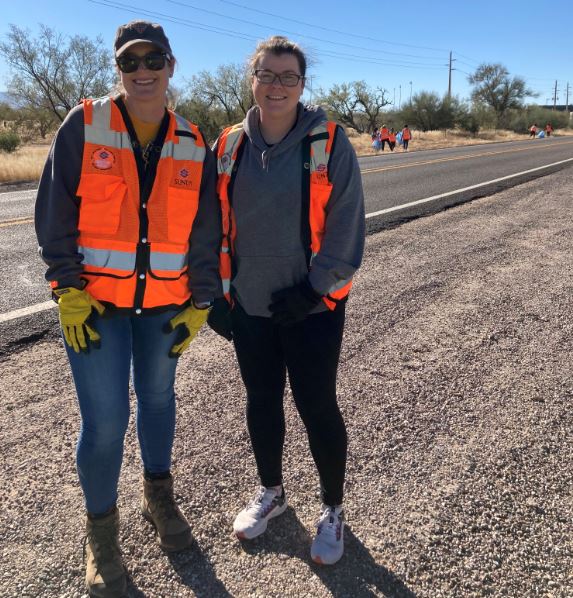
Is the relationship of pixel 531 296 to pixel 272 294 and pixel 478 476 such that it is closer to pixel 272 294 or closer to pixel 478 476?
pixel 478 476

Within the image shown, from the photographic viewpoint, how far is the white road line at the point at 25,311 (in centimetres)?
426

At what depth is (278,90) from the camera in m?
1.93

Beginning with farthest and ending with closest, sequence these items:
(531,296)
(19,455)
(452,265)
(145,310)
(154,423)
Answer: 1. (452,265)
2. (531,296)
3. (19,455)
4. (154,423)
5. (145,310)

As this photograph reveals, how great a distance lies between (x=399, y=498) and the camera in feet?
7.84

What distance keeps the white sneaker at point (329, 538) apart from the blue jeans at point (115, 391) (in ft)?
2.50

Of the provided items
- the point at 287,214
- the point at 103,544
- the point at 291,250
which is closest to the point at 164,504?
the point at 103,544

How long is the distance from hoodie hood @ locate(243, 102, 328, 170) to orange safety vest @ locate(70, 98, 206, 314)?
0.21 metres

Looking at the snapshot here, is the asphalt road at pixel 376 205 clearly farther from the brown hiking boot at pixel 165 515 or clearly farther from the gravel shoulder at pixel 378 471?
the brown hiking boot at pixel 165 515

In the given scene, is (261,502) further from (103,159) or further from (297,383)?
(103,159)

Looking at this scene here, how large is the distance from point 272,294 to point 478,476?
1.39 metres

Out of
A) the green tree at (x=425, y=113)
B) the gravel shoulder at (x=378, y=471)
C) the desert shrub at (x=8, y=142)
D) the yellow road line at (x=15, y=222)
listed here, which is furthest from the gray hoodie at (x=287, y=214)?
the green tree at (x=425, y=113)

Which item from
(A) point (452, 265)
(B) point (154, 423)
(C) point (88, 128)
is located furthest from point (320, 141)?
(A) point (452, 265)

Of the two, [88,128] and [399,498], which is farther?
[399,498]

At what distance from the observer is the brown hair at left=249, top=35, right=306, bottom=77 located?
6.39ft
